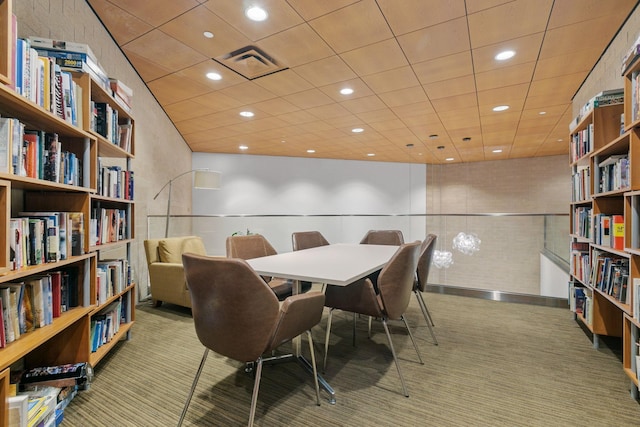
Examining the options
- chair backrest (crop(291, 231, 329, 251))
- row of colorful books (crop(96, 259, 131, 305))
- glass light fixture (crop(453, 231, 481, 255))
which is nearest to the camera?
row of colorful books (crop(96, 259, 131, 305))

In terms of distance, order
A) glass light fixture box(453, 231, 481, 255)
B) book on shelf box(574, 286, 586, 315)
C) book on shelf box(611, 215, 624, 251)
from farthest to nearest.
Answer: glass light fixture box(453, 231, 481, 255), book on shelf box(574, 286, 586, 315), book on shelf box(611, 215, 624, 251)

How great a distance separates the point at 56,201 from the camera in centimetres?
190

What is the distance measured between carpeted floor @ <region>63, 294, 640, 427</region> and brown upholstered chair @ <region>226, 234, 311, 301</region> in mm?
460

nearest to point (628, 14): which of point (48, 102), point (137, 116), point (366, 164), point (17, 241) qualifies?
point (48, 102)

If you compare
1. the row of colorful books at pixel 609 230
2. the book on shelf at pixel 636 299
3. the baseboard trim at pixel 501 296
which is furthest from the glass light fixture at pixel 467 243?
the book on shelf at pixel 636 299

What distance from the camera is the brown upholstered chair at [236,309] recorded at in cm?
135

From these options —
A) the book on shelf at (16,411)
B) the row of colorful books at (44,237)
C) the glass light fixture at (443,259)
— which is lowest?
the book on shelf at (16,411)

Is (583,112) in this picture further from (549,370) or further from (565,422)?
(565,422)

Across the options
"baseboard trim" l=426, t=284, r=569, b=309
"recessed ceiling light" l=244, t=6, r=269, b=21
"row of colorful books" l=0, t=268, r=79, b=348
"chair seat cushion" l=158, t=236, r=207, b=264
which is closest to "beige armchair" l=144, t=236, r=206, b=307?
"chair seat cushion" l=158, t=236, r=207, b=264

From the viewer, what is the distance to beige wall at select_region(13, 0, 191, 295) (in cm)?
199

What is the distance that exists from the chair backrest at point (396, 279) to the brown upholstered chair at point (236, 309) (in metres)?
0.63

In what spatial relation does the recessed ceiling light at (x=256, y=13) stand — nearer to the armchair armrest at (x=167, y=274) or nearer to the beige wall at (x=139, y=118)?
the beige wall at (x=139, y=118)

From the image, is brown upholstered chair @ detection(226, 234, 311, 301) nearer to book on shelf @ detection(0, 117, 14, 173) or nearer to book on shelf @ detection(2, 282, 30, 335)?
book on shelf @ detection(2, 282, 30, 335)

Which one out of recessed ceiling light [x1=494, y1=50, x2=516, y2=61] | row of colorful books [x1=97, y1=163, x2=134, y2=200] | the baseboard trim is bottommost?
the baseboard trim
